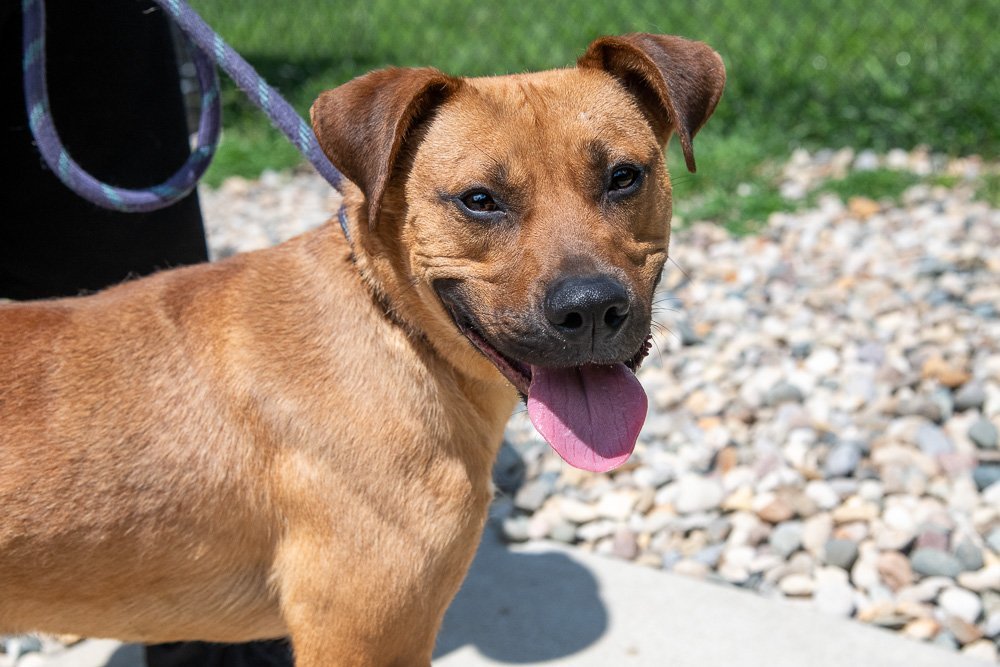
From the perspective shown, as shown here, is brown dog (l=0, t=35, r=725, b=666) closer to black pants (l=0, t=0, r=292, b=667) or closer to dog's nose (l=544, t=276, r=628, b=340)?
dog's nose (l=544, t=276, r=628, b=340)

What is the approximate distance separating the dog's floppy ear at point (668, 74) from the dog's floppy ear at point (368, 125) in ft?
1.73

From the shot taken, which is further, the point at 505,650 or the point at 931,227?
the point at 931,227

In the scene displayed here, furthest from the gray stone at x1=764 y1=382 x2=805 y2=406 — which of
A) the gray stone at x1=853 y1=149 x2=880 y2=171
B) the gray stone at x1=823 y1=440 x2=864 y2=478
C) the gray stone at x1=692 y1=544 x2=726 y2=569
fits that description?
the gray stone at x1=853 y1=149 x2=880 y2=171

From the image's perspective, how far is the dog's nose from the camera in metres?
2.49

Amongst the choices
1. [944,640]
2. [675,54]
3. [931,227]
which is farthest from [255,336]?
[931,227]

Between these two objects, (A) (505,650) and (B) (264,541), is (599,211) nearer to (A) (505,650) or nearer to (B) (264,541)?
(B) (264,541)

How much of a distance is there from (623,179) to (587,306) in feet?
1.52

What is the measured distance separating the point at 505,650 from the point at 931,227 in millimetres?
3956

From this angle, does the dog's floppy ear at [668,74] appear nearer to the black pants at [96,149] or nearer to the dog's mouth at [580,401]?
the dog's mouth at [580,401]

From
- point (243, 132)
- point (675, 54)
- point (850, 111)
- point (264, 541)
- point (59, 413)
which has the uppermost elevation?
point (675, 54)

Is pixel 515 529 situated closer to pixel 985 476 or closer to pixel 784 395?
pixel 784 395

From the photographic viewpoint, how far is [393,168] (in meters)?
2.79

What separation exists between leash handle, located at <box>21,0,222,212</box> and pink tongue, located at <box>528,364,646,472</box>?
4.28ft

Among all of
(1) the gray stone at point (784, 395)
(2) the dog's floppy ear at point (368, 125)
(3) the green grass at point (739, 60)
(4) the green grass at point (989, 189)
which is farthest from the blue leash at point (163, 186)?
(4) the green grass at point (989, 189)
